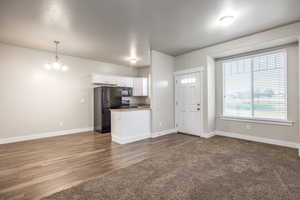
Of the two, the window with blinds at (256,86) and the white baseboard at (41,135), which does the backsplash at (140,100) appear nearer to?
the white baseboard at (41,135)

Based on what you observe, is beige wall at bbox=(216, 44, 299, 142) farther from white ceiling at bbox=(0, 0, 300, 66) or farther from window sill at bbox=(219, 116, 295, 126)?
white ceiling at bbox=(0, 0, 300, 66)

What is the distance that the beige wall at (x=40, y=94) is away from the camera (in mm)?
4195

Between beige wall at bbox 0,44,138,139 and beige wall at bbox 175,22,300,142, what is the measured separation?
3.68 m

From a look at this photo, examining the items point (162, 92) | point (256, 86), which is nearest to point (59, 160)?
point (162, 92)

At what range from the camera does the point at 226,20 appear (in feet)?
9.52

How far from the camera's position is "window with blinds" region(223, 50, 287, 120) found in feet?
12.1

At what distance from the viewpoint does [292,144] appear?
11.6ft

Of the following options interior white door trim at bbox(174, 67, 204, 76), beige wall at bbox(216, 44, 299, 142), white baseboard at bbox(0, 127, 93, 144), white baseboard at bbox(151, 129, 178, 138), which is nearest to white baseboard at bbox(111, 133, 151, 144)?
white baseboard at bbox(151, 129, 178, 138)

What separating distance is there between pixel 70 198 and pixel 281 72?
4.92 m

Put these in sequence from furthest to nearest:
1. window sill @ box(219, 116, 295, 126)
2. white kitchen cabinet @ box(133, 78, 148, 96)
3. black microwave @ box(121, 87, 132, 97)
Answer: white kitchen cabinet @ box(133, 78, 148, 96) → black microwave @ box(121, 87, 132, 97) → window sill @ box(219, 116, 295, 126)

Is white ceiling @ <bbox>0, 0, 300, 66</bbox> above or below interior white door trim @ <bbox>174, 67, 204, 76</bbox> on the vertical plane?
above

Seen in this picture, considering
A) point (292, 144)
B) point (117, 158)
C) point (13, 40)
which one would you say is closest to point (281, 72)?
point (292, 144)

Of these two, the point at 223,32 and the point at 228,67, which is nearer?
the point at 223,32

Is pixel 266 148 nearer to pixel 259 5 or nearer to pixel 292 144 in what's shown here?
pixel 292 144
